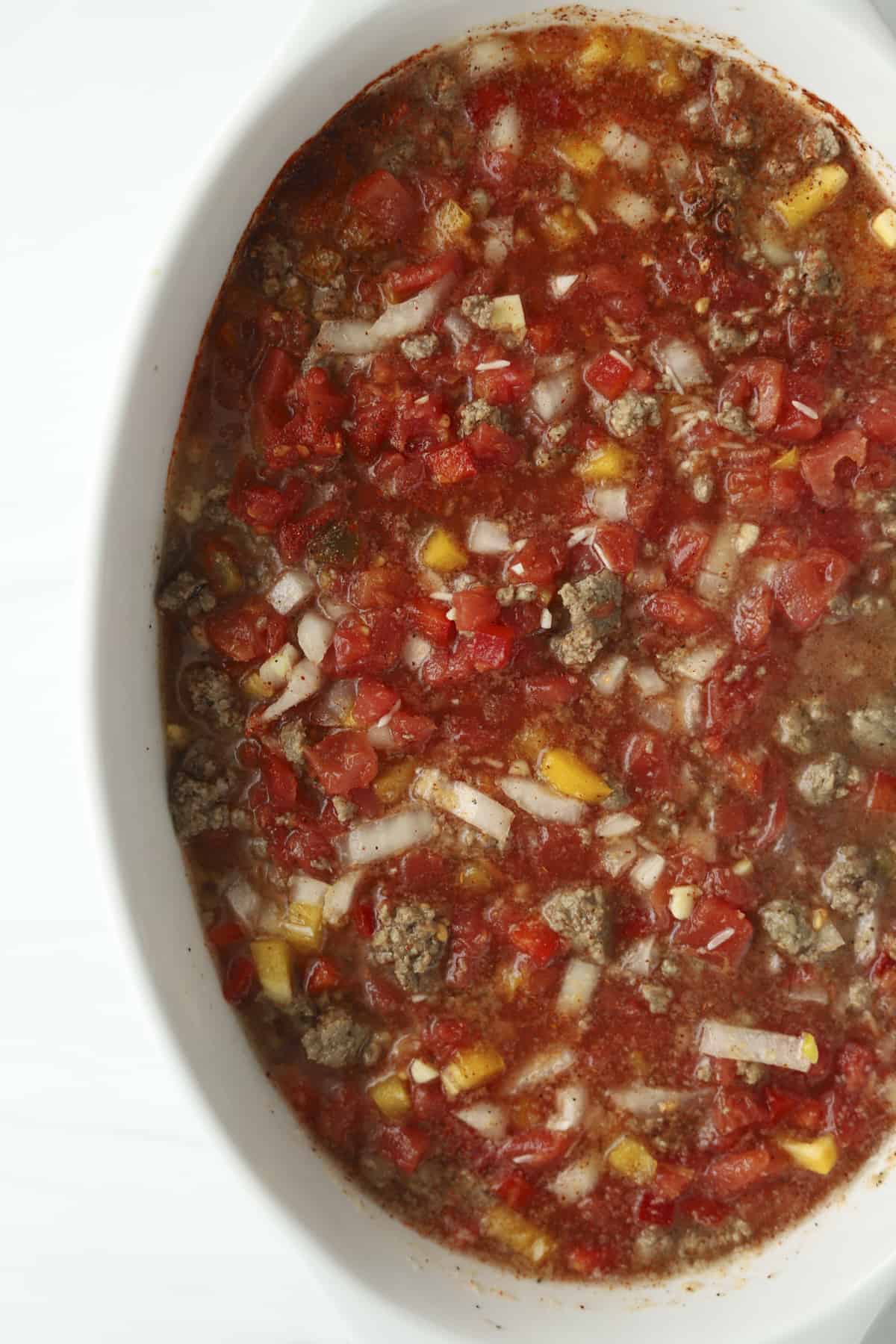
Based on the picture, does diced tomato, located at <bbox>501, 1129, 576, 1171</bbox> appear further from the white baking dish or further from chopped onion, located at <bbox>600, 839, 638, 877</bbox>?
chopped onion, located at <bbox>600, 839, 638, 877</bbox>

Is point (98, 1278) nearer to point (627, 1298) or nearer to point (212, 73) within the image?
point (627, 1298)

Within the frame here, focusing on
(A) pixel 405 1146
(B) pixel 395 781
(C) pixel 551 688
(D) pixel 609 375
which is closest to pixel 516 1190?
(A) pixel 405 1146

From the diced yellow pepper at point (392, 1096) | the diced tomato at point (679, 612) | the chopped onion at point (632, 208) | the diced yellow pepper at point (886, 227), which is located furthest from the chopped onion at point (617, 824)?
the diced yellow pepper at point (886, 227)

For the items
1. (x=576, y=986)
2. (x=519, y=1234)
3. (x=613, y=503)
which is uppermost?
(x=613, y=503)

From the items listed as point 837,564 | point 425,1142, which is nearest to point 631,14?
point 837,564

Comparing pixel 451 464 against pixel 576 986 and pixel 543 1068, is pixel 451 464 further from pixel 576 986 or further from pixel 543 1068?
pixel 543 1068

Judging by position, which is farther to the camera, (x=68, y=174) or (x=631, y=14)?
(x=68, y=174)
